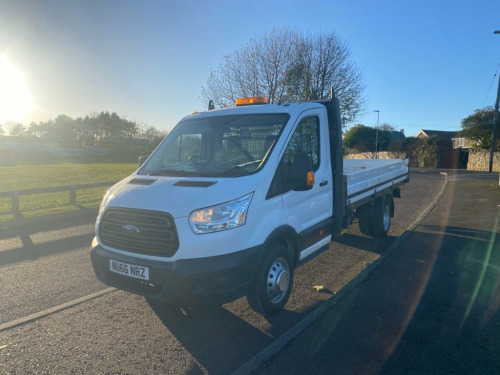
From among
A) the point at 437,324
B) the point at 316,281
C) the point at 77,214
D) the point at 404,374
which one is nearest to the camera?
the point at 404,374

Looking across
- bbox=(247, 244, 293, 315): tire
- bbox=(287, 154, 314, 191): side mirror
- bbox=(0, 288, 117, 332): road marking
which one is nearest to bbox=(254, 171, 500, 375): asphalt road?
bbox=(247, 244, 293, 315): tire

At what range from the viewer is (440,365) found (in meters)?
3.16

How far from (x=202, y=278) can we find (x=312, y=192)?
1888 mm

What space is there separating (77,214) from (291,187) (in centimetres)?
871

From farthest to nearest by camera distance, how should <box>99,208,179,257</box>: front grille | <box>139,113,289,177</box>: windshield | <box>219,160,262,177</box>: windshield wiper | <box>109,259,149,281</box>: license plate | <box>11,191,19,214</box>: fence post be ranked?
<box>11,191,19,214</box>: fence post
<box>139,113,289,177</box>: windshield
<box>219,160,262,177</box>: windshield wiper
<box>109,259,149,281</box>: license plate
<box>99,208,179,257</box>: front grille

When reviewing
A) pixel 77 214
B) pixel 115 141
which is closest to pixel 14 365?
pixel 77 214

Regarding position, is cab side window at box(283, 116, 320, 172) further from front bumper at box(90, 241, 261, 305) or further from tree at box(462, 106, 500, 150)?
tree at box(462, 106, 500, 150)

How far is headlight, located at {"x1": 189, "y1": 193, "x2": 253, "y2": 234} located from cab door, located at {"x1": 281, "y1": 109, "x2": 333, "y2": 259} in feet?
2.45

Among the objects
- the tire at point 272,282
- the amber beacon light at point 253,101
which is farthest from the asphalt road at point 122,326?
the amber beacon light at point 253,101

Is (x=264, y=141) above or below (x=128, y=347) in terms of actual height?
above

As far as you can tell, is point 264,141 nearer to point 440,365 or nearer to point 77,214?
point 440,365

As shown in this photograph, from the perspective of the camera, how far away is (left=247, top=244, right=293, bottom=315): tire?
377cm

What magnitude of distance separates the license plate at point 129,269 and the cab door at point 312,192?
5.29 ft

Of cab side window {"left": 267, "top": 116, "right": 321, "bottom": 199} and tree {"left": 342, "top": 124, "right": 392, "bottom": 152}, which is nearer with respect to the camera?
cab side window {"left": 267, "top": 116, "right": 321, "bottom": 199}
